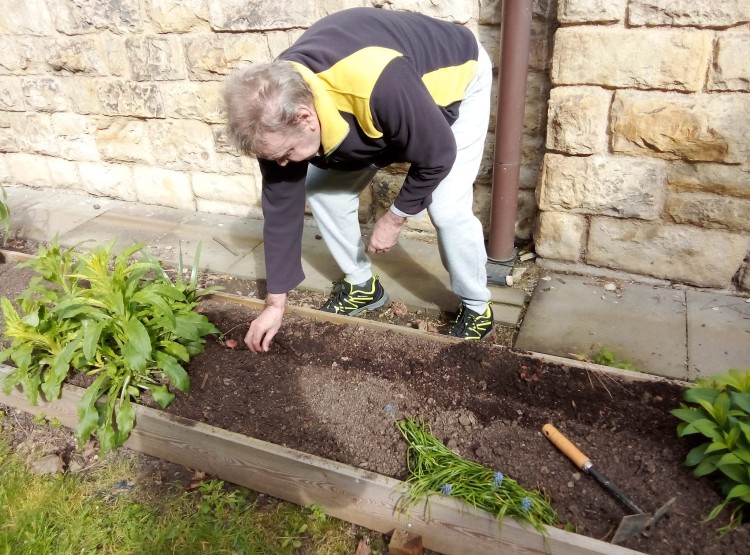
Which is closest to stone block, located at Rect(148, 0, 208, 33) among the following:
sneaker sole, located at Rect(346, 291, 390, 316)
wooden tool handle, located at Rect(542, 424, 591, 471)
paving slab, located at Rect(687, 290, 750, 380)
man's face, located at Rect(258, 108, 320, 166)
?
sneaker sole, located at Rect(346, 291, 390, 316)

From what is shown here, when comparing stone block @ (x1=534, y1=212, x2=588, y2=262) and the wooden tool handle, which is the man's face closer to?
the wooden tool handle

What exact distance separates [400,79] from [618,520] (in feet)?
5.05

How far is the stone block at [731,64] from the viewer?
2.38 meters

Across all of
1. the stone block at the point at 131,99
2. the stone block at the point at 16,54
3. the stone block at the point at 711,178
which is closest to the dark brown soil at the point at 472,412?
the stone block at the point at 711,178

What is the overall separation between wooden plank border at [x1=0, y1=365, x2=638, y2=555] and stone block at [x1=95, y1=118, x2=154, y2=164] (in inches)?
101

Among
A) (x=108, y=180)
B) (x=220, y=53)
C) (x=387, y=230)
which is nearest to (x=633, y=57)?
(x=387, y=230)

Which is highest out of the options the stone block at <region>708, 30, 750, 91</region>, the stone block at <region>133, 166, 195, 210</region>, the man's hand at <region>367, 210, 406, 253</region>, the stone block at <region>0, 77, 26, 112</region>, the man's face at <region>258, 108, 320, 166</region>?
the stone block at <region>708, 30, 750, 91</region>

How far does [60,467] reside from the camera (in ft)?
7.24

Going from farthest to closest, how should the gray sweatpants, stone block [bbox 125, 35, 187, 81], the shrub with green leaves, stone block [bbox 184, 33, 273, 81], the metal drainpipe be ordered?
stone block [bbox 125, 35, 187, 81] < stone block [bbox 184, 33, 273, 81] < the metal drainpipe < the gray sweatpants < the shrub with green leaves

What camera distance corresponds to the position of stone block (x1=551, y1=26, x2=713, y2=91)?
245cm

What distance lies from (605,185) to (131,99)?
3.39 metres

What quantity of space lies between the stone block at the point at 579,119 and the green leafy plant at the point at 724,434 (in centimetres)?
139

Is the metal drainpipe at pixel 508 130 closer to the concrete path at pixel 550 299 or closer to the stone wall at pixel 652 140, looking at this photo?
the stone wall at pixel 652 140

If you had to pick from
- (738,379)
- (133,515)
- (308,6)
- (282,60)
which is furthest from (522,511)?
(308,6)
